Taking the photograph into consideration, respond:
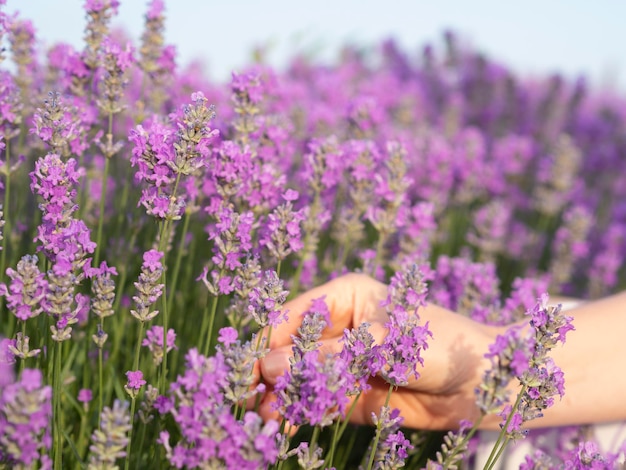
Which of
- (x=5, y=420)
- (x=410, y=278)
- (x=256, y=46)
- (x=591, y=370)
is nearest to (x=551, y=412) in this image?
(x=591, y=370)

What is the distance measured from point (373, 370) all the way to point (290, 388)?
0.26 meters

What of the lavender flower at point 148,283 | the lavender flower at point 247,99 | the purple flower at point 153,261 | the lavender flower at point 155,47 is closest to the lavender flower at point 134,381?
the lavender flower at point 148,283

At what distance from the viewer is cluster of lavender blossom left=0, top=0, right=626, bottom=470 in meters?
1.40

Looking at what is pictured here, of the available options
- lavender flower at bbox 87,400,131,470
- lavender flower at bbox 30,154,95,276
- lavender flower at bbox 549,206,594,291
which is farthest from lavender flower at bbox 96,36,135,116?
lavender flower at bbox 549,206,594,291

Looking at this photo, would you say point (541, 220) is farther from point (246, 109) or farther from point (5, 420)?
point (5, 420)

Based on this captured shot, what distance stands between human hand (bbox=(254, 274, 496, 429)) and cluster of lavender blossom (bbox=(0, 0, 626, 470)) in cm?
8

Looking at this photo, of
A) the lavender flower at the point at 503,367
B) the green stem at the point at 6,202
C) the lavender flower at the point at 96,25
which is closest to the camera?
the lavender flower at the point at 503,367

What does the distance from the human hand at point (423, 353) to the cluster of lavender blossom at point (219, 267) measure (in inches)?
3.2

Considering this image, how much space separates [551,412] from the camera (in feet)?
7.38

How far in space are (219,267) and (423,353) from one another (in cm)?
57

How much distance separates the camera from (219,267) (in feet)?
6.10

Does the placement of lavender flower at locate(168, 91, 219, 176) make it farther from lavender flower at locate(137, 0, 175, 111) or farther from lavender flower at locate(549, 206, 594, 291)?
lavender flower at locate(549, 206, 594, 291)

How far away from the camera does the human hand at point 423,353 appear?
75.6 inches

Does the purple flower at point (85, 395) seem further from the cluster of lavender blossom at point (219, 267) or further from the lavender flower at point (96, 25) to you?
the lavender flower at point (96, 25)
